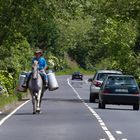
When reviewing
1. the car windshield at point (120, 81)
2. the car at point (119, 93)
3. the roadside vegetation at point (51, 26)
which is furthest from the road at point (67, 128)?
the roadside vegetation at point (51, 26)

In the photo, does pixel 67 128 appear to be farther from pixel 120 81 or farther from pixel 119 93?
pixel 120 81

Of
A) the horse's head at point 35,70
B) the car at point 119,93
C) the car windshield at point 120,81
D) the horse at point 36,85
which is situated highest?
the horse's head at point 35,70

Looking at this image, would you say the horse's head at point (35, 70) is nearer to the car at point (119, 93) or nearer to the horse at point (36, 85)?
the horse at point (36, 85)

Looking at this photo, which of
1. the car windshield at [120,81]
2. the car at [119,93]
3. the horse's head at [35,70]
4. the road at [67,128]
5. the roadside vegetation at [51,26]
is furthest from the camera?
the roadside vegetation at [51,26]

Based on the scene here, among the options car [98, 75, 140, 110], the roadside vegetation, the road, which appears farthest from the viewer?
the roadside vegetation

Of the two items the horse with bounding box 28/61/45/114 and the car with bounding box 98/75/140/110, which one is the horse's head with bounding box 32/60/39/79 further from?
the car with bounding box 98/75/140/110

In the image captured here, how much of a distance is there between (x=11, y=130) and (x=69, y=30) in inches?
5040

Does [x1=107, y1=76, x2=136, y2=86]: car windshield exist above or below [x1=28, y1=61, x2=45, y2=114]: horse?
below

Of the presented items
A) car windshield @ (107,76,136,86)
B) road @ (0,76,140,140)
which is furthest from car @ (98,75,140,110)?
road @ (0,76,140,140)

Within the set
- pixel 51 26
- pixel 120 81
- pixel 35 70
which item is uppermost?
pixel 51 26

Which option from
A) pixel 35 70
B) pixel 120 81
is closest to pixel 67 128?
pixel 35 70

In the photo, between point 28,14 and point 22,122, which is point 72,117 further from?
point 28,14

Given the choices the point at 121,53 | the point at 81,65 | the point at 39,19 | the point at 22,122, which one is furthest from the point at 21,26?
the point at 81,65

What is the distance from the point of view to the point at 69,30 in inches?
5753
